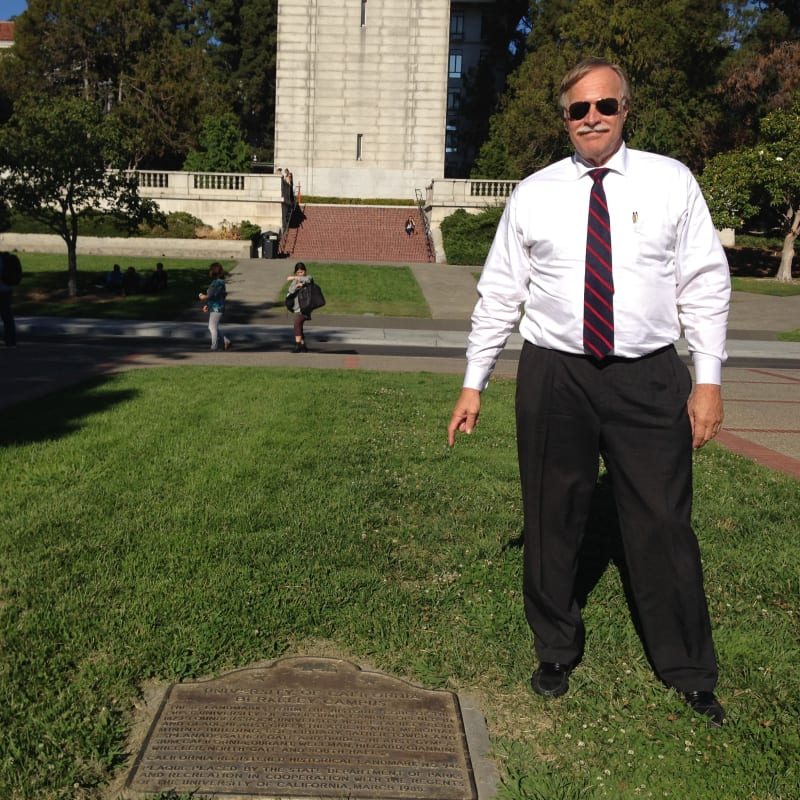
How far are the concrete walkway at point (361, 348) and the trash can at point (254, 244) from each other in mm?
6713

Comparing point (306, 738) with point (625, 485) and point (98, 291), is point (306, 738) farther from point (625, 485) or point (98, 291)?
point (98, 291)

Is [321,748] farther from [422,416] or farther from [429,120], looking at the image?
[429,120]

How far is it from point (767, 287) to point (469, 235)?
40.5 feet

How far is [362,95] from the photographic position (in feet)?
164

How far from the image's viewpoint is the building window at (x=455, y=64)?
71812mm

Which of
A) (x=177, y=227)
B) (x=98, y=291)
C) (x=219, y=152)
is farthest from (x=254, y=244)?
(x=98, y=291)

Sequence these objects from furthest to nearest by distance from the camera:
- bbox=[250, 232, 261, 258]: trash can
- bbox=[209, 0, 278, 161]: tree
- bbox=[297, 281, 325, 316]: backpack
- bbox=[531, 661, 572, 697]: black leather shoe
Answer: bbox=[209, 0, 278, 161]: tree → bbox=[250, 232, 261, 258]: trash can → bbox=[297, 281, 325, 316]: backpack → bbox=[531, 661, 572, 697]: black leather shoe

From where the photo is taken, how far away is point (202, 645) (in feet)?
11.9

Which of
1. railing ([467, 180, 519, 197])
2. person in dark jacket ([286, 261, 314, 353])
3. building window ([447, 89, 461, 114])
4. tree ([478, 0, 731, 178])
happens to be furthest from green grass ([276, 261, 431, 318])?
building window ([447, 89, 461, 114])

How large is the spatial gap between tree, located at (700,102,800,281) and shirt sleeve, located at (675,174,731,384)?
98.4 feet

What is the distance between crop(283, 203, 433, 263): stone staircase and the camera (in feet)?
126

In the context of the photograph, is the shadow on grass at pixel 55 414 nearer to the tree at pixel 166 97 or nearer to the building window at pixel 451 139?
the tree at pixel 166 97

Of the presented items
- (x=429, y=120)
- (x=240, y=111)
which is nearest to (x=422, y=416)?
(x=429, y=120)

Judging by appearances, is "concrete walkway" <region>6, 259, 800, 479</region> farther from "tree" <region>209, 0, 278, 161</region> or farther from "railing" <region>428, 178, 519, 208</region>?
"tree" <region>209, 0, 278, 161</region>
